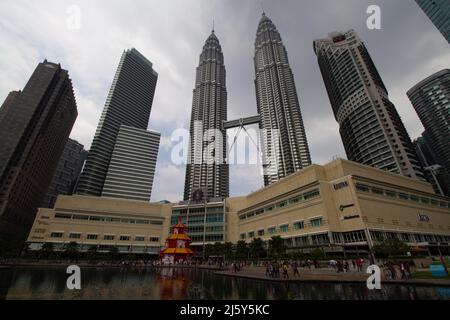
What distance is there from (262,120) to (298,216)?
358 feet

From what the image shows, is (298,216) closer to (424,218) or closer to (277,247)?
(277,247)

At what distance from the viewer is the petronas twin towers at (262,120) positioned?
455ft

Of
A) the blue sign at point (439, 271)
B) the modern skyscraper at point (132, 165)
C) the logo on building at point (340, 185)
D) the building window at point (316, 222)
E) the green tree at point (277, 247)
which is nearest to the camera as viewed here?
the blue sign at point (439, 271)

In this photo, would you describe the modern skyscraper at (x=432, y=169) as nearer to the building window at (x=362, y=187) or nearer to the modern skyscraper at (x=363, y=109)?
the modern skyscraper at (x=363, y=109)

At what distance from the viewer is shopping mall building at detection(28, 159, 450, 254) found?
47.5 meters

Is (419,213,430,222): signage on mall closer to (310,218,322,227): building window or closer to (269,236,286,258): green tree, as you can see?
(310,218,322,227): building window

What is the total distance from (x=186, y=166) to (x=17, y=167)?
93.5 metres

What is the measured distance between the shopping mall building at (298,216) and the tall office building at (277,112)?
198ft

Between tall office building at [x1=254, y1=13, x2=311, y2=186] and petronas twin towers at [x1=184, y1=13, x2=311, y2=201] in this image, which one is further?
petronas twin towers at [x1=184, y1=13, x2=311, y2=201]

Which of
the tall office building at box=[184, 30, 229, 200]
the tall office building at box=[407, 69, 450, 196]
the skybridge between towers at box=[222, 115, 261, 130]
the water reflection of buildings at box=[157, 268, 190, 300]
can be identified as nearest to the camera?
the water reflection of buildings at box=[157, 268, 190, 300]

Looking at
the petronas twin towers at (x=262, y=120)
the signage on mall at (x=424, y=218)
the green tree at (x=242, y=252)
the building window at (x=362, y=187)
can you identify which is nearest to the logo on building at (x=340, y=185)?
the building window at (x=362, y=187)

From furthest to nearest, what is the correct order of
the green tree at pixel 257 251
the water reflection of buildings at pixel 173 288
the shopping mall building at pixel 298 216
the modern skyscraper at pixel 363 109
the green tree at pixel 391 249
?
the modern skyscraper at pixel 363 109 < the green tree at pixel 257 251 < the shopping mall building at pixel 298 216 < the green tree at pixel 391 249 < the water reflection of buildings at pixel 173 288

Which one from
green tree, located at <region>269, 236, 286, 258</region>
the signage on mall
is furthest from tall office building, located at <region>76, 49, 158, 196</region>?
the signage on mall

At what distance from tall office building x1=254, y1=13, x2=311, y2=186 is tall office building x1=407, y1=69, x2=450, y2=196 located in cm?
7572
